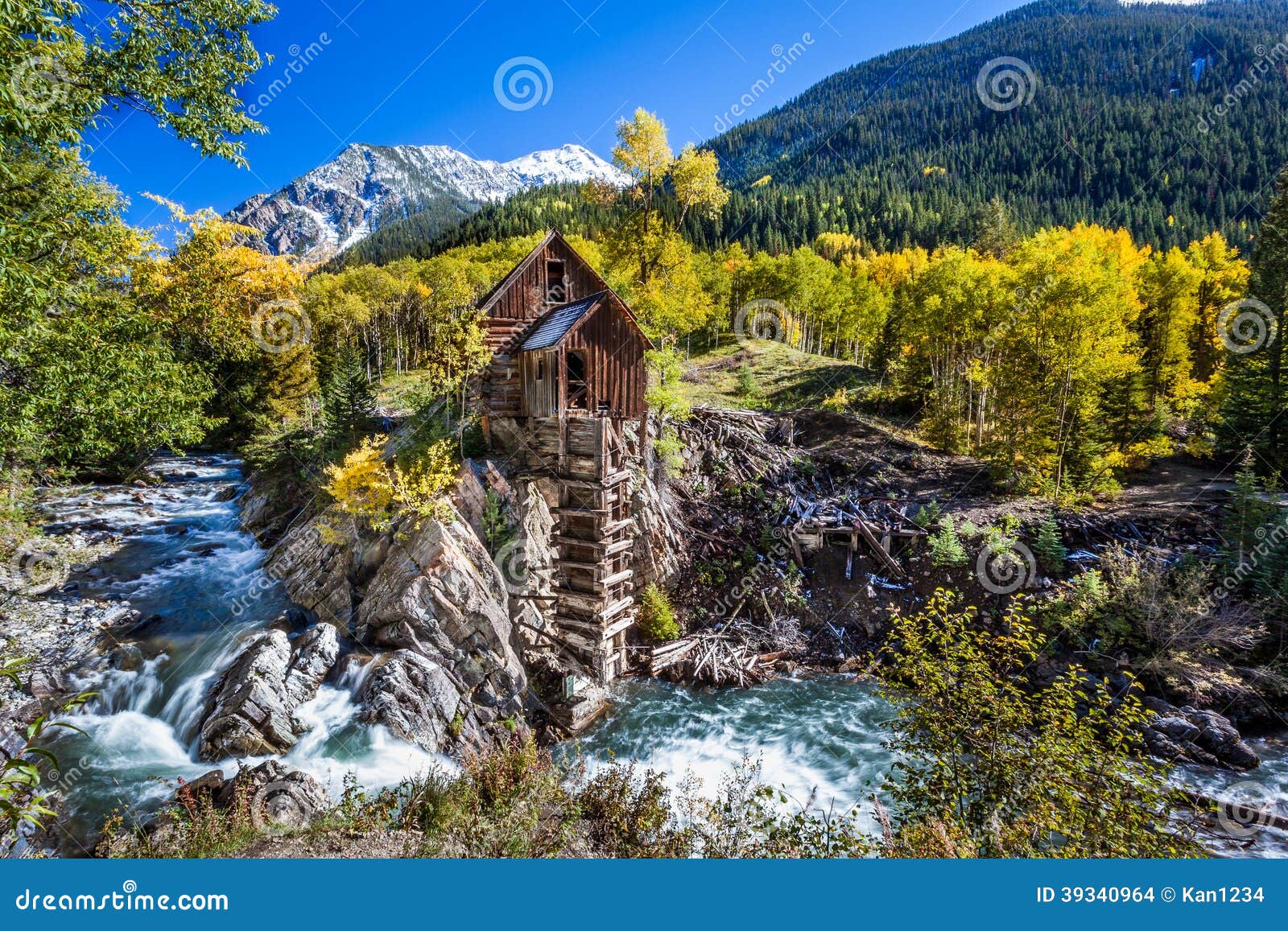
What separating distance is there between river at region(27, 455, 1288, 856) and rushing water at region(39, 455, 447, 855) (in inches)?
1.4

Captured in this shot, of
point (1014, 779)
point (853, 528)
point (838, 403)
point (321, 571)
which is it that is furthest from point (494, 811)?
point (838, 403)

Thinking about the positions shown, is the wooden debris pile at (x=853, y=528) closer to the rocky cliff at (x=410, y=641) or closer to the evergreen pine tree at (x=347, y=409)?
the rocky cliff at (x=410, y=641)

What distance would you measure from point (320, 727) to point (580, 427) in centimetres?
1027

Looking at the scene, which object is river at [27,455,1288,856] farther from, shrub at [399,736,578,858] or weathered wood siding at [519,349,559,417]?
weathered wood siding at [519,349,559,417]

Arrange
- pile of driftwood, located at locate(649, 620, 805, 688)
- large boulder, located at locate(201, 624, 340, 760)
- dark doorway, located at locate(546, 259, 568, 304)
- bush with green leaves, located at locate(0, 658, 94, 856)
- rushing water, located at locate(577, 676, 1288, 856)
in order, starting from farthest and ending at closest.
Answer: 1. dark doorway, located at locate(546, 259, 568, 304)
2. pile of driftwood, located at locate(649, 620, 805, 688)
3. rushing water, located at locate(577, 676, 1288, 856)
4. large boulder, located at locate(201, 624, 340, 760)
5. bush with green leaves, located at locate(0, 658, 94, 856)

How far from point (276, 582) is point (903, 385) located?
34.8 metres

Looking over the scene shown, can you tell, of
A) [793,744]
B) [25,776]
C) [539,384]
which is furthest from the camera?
[539,384]

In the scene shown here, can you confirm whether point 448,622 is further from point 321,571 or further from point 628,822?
point 628,822

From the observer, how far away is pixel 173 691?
44.6 ft

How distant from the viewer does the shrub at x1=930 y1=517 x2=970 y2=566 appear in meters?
→ 18.8

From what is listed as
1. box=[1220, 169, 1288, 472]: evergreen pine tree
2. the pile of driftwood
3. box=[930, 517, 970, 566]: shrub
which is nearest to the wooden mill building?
the pile of driftwood

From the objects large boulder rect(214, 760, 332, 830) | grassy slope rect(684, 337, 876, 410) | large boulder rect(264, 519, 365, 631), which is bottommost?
large boulder rect(214, 760, 332, 830)

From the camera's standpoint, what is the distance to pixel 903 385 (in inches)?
1385

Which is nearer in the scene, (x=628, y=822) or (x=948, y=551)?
(x=628, y=822)
